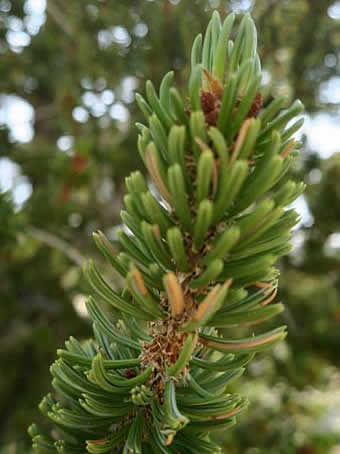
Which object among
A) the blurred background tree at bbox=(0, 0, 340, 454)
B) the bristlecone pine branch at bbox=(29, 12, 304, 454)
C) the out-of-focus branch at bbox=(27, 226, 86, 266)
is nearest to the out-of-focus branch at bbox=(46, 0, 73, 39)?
the blurred background tree at bbox=(0, 0, 340, 454)

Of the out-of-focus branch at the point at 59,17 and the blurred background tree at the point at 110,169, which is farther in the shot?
the out-of-focus branch at the point at 59,17

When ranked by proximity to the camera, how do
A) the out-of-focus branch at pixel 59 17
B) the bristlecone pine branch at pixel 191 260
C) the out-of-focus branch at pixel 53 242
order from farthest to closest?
the out-of-focus branch at pixel 59 17
the out-of-focus branch at pixel 53 242
the bristlecone pine branch at pixel 191 260

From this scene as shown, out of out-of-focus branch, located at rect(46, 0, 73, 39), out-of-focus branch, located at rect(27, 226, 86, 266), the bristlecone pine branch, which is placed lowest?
the bristlecone pine branch

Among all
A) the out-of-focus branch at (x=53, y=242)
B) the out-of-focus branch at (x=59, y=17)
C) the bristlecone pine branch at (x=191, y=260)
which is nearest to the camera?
the bristlecone pine branch at (x=191, y=260)

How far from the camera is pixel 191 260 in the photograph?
0.38 m

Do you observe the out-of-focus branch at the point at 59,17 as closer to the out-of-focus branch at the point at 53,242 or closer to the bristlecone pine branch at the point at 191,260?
the out-of-focus branch at the point at 53,242

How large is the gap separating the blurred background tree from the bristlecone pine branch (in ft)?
3.18

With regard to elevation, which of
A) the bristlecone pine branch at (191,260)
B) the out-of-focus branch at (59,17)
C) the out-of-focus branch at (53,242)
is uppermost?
the out-of-focus branch at (59,17)

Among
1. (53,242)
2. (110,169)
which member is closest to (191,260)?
(53,242)

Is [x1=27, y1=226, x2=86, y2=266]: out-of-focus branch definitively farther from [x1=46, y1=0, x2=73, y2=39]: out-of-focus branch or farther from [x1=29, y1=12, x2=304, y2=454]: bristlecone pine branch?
[x1=46, y1=0, x2=73, y2=39]: out-of-focus branch

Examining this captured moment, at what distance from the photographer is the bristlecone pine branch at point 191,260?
13.4 inches

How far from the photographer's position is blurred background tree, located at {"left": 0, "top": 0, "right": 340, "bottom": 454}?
157 cm

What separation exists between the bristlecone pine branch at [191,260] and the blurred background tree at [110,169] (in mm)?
971

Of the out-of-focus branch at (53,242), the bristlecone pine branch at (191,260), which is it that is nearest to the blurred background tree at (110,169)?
the out-of-focus branch at (53,242)
